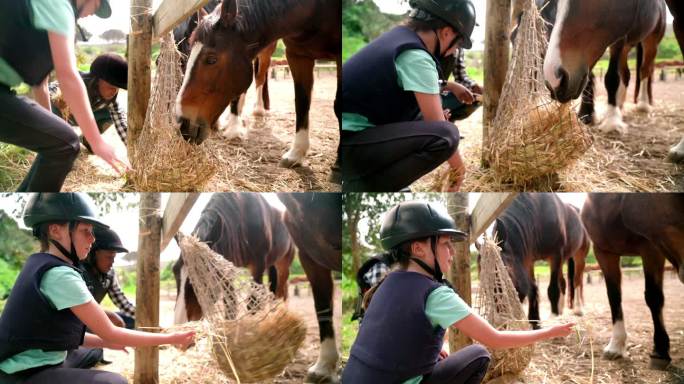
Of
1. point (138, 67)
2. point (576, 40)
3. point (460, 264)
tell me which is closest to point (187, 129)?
point (138, 67)

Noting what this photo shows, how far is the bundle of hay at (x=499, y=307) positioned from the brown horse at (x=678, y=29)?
100 cm

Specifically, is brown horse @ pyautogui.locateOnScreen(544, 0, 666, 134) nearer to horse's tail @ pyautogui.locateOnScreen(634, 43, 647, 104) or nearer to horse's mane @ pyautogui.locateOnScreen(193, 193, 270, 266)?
horse's tail @ pyautogui.locateOnScreen(634, 43, 647, 104)

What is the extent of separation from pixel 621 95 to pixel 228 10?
201cm

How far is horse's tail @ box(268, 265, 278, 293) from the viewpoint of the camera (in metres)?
3.69

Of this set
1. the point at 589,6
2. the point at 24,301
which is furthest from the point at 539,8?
the point at 24,301

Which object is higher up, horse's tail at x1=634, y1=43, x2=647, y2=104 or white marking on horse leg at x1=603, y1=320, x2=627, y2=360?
horse's tail at x1=634, y1=43, x2=647, y2=104

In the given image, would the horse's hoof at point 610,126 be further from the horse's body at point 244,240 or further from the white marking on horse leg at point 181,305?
the white marking on horse leg at point 181,305

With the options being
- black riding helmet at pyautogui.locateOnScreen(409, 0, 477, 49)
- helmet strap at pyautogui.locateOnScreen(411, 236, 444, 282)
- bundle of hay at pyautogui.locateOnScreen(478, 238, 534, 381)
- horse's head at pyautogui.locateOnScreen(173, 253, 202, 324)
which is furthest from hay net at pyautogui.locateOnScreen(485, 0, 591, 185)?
horse's head at pyautogui.locateOnScreen(173, 253, 202, 324)

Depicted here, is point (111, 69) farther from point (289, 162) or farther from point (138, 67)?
point (289, 162)

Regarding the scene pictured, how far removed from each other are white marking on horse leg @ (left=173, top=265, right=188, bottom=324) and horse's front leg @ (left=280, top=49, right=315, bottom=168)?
78cm

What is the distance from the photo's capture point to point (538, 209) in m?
3.67

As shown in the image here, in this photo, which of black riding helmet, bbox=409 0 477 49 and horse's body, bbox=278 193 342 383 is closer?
black riding helmet, bbox=409 0 477 49

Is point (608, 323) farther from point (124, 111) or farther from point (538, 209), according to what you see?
point (124, 111)

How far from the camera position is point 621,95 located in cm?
356
